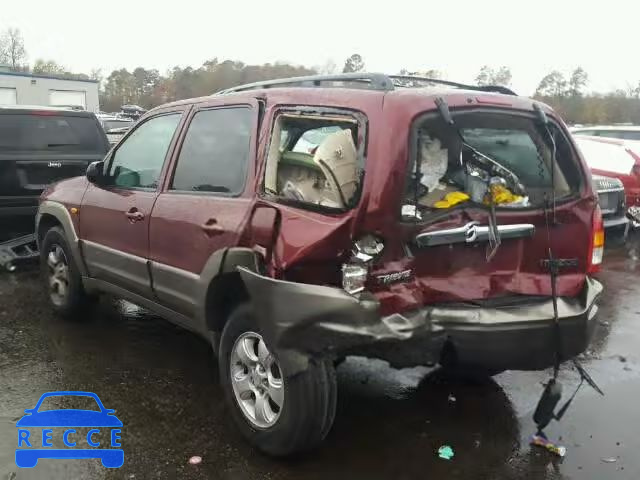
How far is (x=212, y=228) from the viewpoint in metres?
3.47

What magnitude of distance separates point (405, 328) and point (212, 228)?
127cm

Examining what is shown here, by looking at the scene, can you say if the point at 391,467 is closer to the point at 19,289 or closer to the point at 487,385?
the point at 487,385

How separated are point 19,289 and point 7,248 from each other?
0.76m

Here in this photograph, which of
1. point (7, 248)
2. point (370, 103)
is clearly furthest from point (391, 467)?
point (7, 248)

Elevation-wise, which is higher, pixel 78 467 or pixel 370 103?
pixel 370 103

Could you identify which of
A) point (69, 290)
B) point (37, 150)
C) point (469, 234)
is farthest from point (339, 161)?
point (37, 150)

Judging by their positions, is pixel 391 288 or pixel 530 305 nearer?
pixel 391 288

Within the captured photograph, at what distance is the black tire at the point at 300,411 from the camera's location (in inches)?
115

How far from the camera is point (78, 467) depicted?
3141mm

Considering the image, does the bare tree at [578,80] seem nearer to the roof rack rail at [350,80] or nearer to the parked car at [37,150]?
the parked car at [37,150]

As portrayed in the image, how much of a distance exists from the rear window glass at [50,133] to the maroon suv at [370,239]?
411 cm

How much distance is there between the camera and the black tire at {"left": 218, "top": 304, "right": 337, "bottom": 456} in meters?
2.93

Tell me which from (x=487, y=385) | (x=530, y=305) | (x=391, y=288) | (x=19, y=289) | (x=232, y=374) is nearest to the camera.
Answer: (x=391, y=288)

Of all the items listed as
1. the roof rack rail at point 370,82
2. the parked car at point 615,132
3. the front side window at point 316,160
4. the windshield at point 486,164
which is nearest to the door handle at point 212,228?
the front side window at point 316,160
